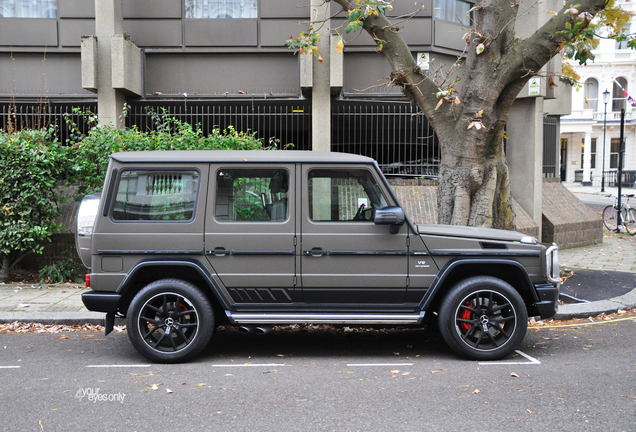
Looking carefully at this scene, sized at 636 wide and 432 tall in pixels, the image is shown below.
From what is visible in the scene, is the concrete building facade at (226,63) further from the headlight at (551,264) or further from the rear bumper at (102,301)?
the rear bumper at (102,301)

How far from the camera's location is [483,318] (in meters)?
5.36

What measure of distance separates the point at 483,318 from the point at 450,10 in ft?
34.8

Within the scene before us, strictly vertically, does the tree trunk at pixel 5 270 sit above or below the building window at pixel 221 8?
below

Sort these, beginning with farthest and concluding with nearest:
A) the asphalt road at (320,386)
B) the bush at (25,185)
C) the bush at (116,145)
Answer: the bush at (116,145)
the bush at (25,185)
the asphalt road at (320,386)

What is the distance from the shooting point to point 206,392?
15.1 feet

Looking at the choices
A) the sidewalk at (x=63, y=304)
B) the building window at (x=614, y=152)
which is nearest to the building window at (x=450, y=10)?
the sidewalk at (x=63, y=304)

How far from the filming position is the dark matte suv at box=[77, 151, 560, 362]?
534 cm

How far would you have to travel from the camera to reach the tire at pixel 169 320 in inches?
208

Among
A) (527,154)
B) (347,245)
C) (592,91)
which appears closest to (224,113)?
(527,154)

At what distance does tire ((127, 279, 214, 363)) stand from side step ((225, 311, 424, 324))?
294mm

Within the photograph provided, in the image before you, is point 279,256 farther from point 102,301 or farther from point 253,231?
point 102,301

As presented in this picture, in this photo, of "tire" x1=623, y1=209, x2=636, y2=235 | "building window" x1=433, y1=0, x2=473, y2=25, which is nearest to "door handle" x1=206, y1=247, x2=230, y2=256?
"building window" x1=433, y1=0, x2=473, y2=25

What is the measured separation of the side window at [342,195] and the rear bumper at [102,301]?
78.9 inches

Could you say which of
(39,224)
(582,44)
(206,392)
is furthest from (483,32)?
(39,224)
